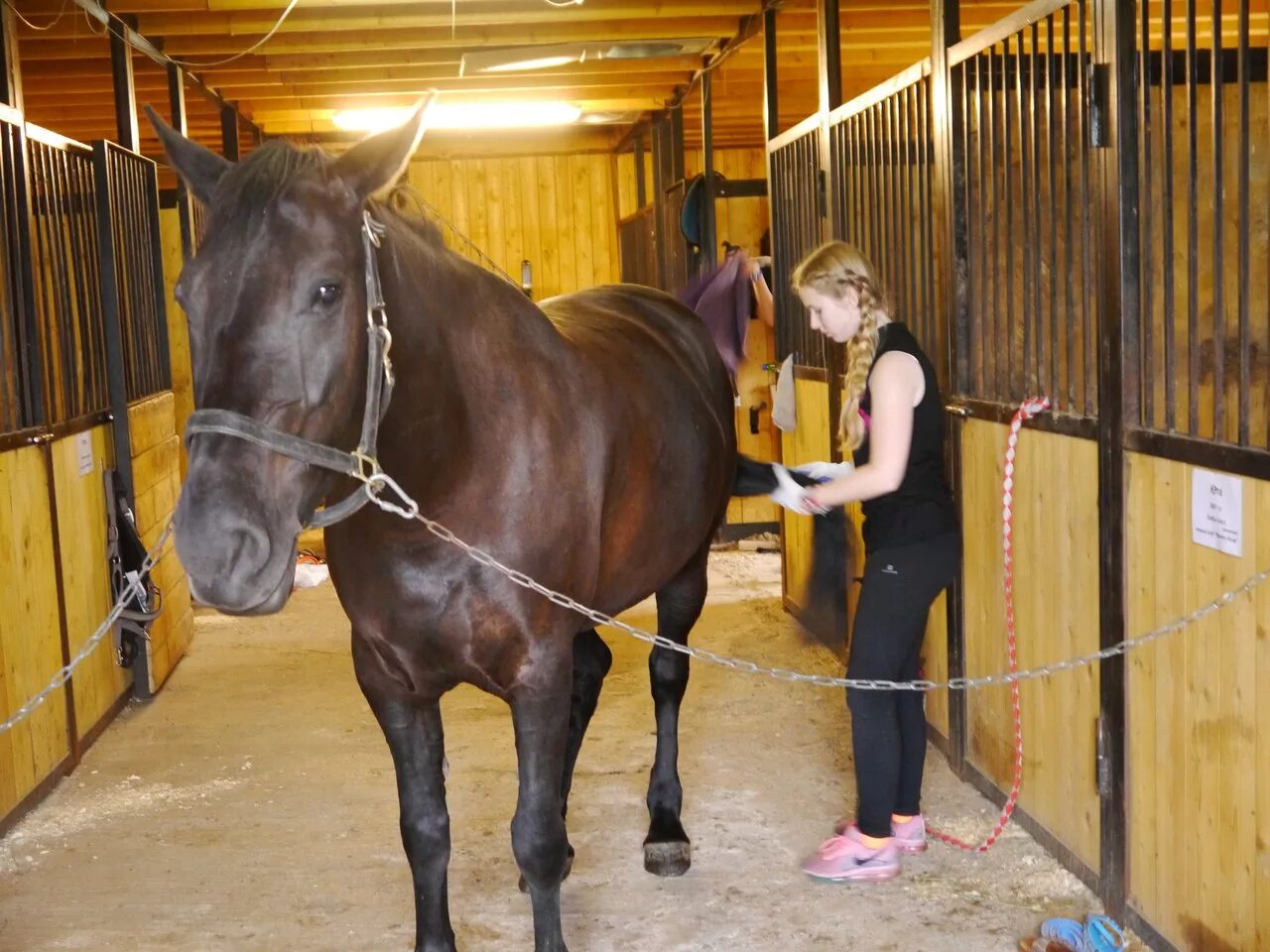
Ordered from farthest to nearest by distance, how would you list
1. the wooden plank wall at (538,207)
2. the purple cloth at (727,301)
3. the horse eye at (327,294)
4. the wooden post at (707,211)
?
the wooden plank wall at (538,207) < the wooden post at (707,211) < the purple cloth at (727,301) < the horse eye at (327,294)

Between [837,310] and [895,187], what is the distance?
53.5 inches

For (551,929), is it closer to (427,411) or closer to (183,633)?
(427,411)

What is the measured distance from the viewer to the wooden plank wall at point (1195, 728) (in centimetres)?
210

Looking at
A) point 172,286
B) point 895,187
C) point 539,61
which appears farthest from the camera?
point 172,286

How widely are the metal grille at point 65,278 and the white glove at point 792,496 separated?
2.26 meters

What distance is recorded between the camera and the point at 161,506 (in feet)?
16.9

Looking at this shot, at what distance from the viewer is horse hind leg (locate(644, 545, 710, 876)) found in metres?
3.02

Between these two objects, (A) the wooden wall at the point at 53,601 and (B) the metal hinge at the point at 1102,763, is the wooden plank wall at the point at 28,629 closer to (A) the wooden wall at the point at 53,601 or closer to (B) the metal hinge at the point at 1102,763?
(A) the wooden wall at the point at 53,601

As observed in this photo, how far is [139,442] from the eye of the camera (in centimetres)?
484

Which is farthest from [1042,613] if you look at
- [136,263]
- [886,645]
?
[136,263]

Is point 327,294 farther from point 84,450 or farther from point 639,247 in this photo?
point 639,247

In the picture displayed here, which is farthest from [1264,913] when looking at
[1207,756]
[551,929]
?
[551,929]

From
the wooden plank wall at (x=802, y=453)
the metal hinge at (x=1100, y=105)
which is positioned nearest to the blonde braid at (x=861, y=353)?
the metal hinge at (x=1100, y=105)

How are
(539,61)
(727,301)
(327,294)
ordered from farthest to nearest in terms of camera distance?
(539,61) → (727,301) → (327,294)
